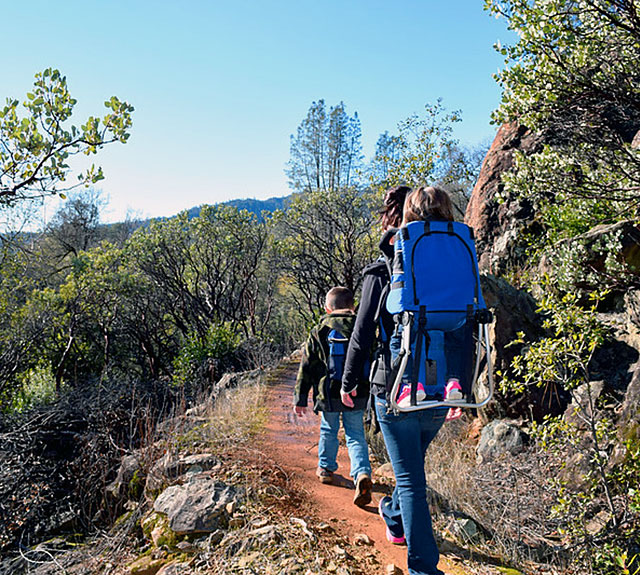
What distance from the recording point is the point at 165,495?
3.80 meters

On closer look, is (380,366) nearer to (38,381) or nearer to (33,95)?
(33,95)

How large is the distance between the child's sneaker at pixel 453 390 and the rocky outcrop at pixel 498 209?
608 centimetres

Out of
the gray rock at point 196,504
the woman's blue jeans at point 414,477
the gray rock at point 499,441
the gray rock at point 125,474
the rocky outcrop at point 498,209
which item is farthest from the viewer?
the rocky outcrop at point 498,209

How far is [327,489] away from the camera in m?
3.98

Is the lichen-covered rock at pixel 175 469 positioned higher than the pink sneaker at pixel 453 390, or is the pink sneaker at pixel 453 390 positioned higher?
the pink sneaker at pixel 453 390

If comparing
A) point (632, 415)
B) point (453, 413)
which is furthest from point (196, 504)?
point (632, 415)

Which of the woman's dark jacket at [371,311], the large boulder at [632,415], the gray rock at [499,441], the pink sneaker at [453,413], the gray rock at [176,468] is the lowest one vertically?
the gray rock at [499,441]

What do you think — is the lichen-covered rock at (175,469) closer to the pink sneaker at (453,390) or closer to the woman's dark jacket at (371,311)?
the woman's dark jacket at (371,311)

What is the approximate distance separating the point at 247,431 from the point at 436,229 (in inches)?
153

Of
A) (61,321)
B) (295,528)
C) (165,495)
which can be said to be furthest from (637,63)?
(61,321)

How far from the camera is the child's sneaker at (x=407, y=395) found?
2.15 meters

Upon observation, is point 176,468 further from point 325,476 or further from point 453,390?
point 453,390

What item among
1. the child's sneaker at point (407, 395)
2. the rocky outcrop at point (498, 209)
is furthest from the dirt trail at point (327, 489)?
the rocky outcrop at point (498, 209)

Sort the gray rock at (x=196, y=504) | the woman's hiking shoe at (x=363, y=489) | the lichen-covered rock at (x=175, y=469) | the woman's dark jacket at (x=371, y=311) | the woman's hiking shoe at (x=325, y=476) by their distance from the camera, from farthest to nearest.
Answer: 1. the lichen-covered rock at (x=175, y=469)
2. the woman's hiking shoe at (x=325, y=476)
3. the woman's hiking shoe at (x=363, y=489)
4. the gray rock at (x=196, y=504)
5. the woman's dark jacket at (x=371, y=311)
